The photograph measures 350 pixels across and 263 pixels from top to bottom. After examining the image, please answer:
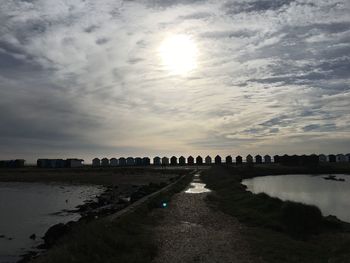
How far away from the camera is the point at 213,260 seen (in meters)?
14.9

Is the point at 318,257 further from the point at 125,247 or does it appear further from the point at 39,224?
the point at 39,224

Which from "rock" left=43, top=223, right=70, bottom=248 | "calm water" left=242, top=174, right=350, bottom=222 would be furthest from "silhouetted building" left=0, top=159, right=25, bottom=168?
"rock" left=43, top=223, right=70, bottom=248

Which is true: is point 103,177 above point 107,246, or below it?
above

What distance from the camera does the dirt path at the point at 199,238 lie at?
15.4 meters

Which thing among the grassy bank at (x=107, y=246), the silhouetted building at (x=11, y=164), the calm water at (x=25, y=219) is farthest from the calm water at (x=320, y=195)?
the silhouetted building at (x=11, y=164)

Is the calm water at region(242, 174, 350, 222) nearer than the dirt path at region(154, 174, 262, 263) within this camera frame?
No

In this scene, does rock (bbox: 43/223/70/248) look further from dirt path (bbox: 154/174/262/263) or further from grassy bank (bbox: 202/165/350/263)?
grassy bank (bbox: 202/165/350/263)

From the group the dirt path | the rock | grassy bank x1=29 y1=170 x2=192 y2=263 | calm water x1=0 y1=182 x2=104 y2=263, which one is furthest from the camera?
calm water x1=0 y1=182 x2=104 y2=263

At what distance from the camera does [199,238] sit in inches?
748

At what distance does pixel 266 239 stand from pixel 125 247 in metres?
6.65

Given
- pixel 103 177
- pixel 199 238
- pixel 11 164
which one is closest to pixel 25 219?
pixel 199 238

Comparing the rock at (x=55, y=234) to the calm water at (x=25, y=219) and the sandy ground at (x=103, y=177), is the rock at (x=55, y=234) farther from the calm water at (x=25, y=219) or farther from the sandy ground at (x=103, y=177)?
the sandy ground at (x=103, y=177)

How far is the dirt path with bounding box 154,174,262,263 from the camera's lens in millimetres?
15438

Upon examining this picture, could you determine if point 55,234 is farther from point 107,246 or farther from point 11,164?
point 11,164
